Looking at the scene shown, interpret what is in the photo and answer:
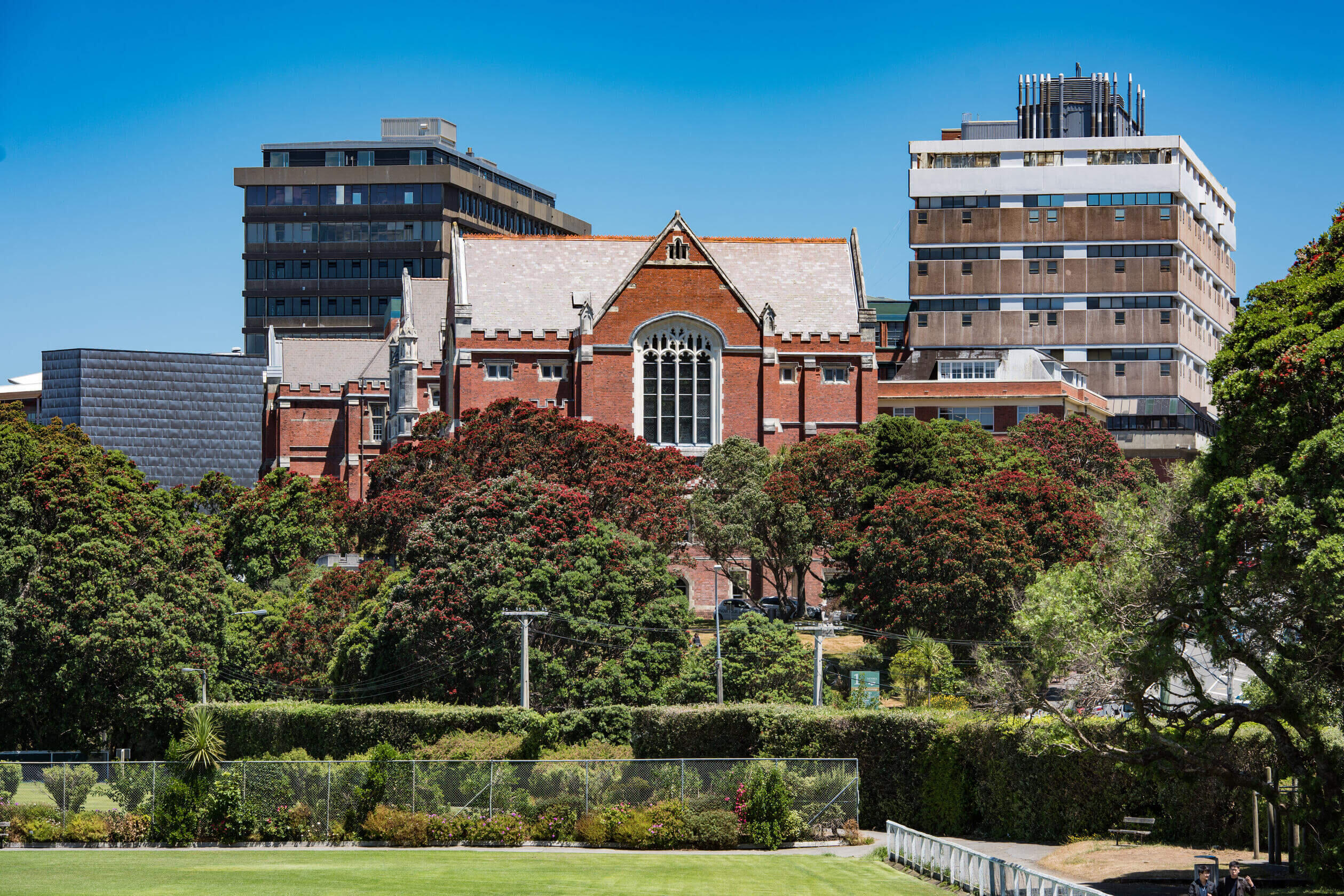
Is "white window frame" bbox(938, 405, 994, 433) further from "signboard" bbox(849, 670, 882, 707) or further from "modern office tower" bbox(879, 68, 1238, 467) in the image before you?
"signboard" bbox(849, 670, 882, 707)

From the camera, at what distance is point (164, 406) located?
14762 centimetres

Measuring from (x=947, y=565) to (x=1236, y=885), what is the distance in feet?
113

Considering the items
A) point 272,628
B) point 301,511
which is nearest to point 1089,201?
point 301,511

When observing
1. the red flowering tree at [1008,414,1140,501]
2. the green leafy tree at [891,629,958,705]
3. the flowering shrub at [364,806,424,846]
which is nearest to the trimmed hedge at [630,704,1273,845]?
the flowering shrub at [364,806,424,846]

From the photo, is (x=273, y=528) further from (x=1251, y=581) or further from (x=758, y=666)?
(x=1251, y=581)

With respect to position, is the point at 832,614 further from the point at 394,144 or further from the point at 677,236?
the point at 394,144

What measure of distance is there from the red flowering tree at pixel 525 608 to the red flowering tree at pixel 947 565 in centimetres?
927

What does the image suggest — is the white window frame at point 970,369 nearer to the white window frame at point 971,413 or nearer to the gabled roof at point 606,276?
the white window frame at point 971,413

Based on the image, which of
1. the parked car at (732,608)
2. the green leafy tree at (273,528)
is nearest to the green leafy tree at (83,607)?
the green leafy tree at (273,528)

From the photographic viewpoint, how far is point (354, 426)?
114875mm

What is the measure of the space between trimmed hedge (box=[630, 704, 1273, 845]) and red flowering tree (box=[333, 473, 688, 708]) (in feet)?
19.2

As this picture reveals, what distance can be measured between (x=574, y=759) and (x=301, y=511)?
45010 mm

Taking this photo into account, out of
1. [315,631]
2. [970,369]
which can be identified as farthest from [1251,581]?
[970,369]

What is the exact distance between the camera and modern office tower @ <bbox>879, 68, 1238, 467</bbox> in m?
122
